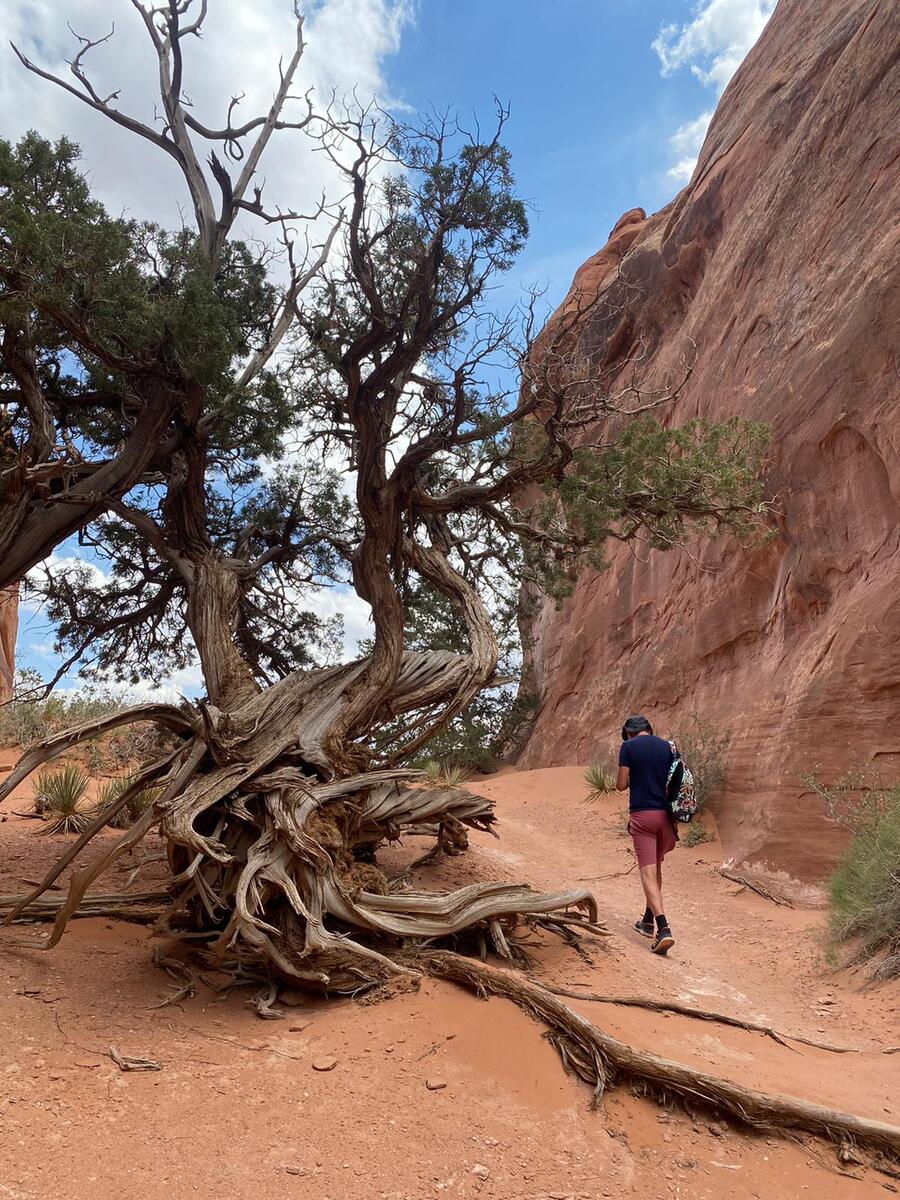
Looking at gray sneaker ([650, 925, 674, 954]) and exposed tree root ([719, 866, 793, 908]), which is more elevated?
gray sneaker ([650, 925, 674, 954])

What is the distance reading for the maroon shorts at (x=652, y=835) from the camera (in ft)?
21.4

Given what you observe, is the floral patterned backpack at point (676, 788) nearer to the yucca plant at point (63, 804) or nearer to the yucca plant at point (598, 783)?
the yucca plant at point (63, 804)

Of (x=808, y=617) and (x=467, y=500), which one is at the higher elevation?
(x=467, y=500)

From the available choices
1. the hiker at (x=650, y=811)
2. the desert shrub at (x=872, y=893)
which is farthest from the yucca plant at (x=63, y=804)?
the desert shrub at (x=872, y=893)

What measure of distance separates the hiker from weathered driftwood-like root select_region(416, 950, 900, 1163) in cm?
244

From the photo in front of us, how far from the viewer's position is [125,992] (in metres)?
4.65

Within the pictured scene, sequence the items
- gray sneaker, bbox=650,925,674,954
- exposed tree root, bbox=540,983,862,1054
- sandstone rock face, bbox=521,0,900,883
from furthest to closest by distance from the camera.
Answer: sandstone rock face, bbox=521,0,900,883 < gray sneaker, bbox=650,925,674,954 < exposed tree root, bbox=540,983,862,1054

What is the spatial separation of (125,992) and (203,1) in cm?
948

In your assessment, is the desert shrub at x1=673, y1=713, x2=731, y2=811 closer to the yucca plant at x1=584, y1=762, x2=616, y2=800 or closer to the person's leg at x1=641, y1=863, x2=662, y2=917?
the yucca plant at x1=584, y1=762, x2=616, y2=800

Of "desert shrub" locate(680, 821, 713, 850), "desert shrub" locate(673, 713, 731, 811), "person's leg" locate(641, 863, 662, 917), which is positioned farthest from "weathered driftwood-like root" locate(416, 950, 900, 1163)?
"desert shrub" locate(673, 713, 731, 811)

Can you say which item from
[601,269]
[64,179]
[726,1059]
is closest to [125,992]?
[726,1059]

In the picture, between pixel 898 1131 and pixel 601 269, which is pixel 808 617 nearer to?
pixel 898 1131

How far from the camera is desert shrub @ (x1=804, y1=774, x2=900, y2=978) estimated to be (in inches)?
224

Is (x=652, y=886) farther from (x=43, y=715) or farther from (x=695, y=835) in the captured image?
(x=43, y=715)
